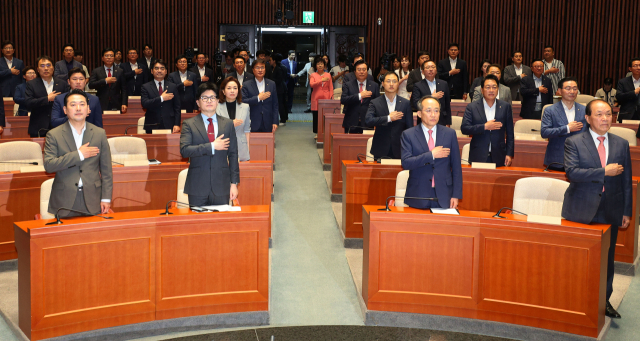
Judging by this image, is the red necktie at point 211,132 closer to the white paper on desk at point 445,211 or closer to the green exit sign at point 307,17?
the white paper on desk at point 445,211

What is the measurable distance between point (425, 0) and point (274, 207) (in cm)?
803

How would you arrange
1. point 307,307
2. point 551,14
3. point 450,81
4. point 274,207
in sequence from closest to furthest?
1. point 307,307
2. point 274,207
3. point 450,81
4. point 551,14

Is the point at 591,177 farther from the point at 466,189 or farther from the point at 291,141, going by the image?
the point at 291,141

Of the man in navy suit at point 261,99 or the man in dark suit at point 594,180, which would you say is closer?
the man in dark suit at point 594,180

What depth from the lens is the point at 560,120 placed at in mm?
4961

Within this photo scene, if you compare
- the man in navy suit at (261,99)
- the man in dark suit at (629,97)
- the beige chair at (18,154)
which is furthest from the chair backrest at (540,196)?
the man in dark suit at (629,97)

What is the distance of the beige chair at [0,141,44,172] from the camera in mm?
4945

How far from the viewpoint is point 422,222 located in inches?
146

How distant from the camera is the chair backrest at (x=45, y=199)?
12.9ft

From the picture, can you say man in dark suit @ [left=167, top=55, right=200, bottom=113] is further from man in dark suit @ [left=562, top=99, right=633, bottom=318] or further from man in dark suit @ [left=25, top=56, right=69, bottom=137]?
man in dark suit @ [left=562, top=99, right=633, bottom=318]

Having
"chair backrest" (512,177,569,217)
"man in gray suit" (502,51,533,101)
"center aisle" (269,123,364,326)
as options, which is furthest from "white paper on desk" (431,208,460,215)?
"man in gray suit" (502,51,533,101)

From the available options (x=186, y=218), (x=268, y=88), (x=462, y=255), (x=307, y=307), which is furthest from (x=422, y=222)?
(x=268, y=88)

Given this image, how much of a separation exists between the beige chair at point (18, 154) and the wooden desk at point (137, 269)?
1.79 m

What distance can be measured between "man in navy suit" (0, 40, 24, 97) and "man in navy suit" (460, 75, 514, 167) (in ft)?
23.0
